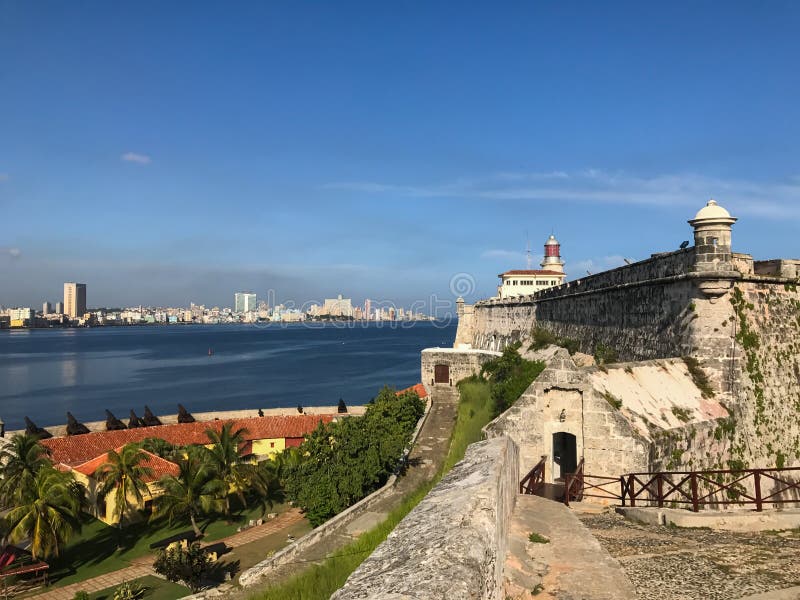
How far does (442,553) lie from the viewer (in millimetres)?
3029

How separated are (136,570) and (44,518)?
4.17m

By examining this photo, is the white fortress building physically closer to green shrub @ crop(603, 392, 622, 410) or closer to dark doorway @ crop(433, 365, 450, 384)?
dark doorway @ crop(433, 365, 450, 384)

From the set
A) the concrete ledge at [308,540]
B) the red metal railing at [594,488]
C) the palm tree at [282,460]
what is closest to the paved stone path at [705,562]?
the red metal railing at [594,488]

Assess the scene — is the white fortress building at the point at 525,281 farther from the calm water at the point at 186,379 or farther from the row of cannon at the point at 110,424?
the row of cannon at the point at 110,424

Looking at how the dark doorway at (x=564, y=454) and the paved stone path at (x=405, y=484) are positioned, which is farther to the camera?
the paved stone path at (x=405, y=484)

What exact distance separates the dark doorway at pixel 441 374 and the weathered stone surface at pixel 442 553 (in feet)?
127

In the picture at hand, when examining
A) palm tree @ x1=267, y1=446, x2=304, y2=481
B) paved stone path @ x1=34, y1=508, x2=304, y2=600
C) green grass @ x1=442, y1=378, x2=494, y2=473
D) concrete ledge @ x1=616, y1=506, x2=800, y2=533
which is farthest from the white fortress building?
concrete ledge @ x1=616, y1=506, x2=800, y2=533

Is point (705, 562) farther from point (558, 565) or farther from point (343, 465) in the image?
point (343, 465)

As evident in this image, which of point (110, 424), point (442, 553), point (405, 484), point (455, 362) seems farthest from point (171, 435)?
point (442, 553)

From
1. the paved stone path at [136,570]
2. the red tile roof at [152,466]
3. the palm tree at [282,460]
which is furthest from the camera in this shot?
the palm tree at [282,460]

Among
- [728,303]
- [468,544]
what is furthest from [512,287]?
[468,544]

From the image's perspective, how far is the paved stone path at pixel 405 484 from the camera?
48.4 ft

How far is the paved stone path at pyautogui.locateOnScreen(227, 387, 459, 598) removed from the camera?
48.4ft

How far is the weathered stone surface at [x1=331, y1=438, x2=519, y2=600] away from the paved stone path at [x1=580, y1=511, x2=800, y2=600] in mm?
1832
